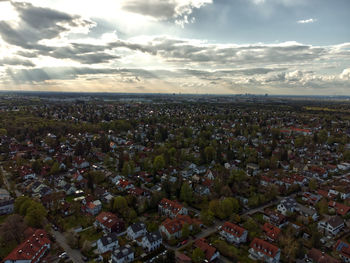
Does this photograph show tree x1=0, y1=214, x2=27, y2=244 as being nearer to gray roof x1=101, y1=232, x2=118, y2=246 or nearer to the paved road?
the paved road

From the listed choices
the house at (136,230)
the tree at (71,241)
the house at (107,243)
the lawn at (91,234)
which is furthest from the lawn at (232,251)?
the tree at (71,241)

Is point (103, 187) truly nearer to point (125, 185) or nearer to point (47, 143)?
point (125, 185)

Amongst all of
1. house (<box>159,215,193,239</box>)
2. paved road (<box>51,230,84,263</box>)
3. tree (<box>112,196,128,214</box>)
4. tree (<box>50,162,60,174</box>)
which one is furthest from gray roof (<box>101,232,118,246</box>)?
tree (<box>50,162,60,174</box>)

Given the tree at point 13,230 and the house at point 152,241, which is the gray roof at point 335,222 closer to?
the house at point 152,241

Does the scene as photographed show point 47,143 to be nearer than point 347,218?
No

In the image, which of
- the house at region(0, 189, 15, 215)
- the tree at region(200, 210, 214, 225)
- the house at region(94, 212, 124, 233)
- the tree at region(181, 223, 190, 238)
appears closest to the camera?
the tree at region(181, 223, 190, 238)

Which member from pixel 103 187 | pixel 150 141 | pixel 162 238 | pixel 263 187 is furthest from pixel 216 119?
pixel 162 238
